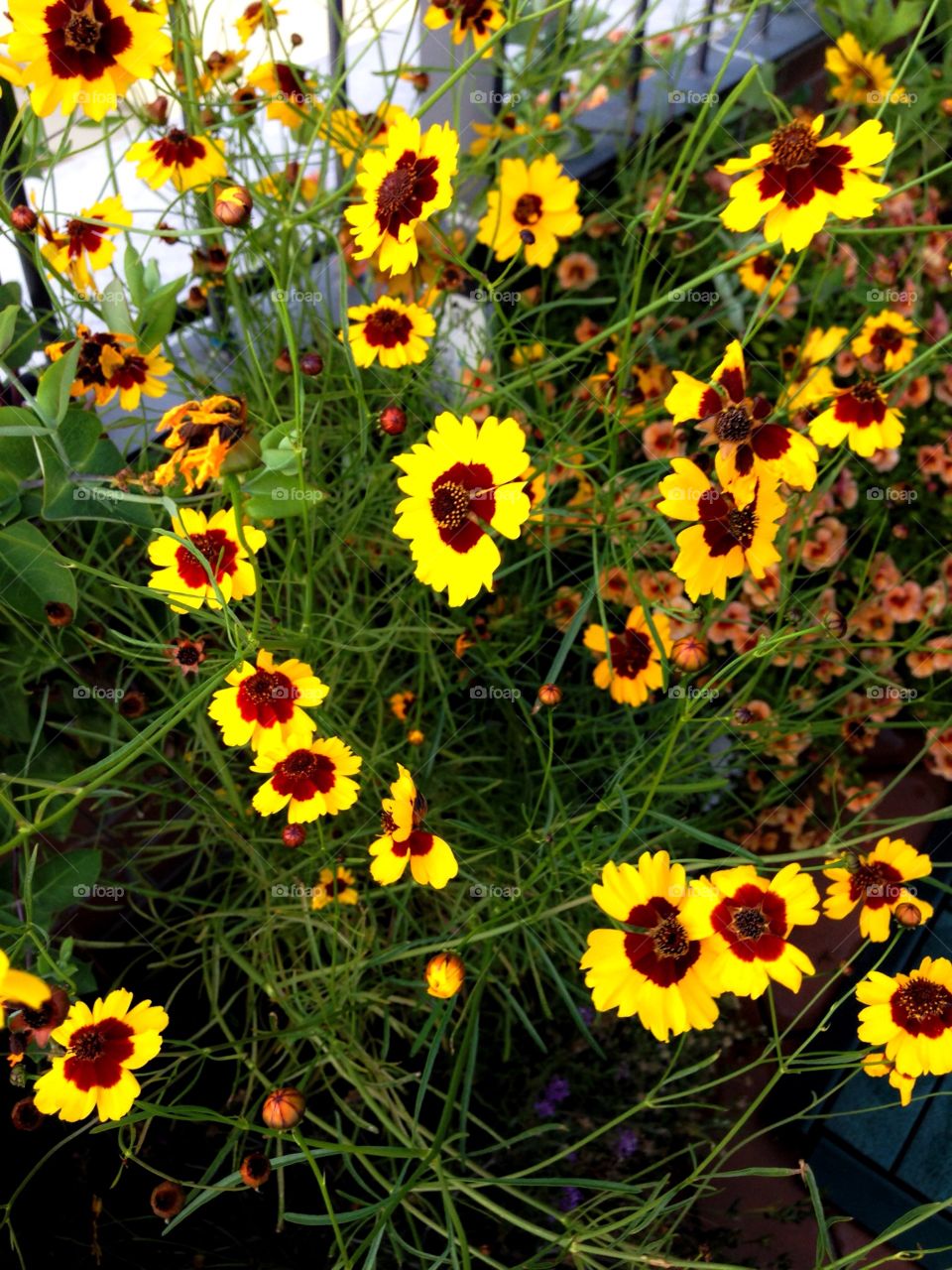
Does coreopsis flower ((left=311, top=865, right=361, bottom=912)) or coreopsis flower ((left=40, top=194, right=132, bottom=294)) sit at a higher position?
coreopsis flower ((left=40, top=194, right=132, bottom=294))

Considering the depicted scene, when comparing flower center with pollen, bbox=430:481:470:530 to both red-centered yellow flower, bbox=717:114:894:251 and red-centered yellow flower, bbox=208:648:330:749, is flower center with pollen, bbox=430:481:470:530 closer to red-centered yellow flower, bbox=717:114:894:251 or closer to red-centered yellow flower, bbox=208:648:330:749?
red-centered yellow flower, bbox=208:648:330:749

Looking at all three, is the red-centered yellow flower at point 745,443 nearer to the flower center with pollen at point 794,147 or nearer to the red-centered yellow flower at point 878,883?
the flower center with pollen at point 794,147

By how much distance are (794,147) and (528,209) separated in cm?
35

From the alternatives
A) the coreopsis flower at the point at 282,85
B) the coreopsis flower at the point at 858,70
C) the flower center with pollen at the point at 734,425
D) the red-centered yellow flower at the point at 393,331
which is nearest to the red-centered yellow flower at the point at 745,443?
the flower center with pollen at the point at 734,425

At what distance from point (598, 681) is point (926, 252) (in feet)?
3.13

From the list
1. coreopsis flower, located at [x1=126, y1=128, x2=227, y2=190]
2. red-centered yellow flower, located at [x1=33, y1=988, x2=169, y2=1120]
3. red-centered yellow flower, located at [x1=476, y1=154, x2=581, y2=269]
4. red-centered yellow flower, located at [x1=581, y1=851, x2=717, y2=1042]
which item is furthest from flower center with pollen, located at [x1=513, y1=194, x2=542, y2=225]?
red-centered yellow flower, located at [x1=33, y1=988, x2=169, y2=1120]

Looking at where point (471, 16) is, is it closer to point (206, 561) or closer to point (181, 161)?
point (181, 161)

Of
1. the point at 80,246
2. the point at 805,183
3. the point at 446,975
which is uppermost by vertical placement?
the point at 80,246

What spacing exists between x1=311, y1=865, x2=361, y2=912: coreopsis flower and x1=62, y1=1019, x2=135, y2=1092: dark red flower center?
6.5 inches

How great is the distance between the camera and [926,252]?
4.90 ft

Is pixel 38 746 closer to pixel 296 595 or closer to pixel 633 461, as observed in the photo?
pixel 296 595

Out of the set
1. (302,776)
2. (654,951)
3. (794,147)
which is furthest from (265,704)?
(794,147)

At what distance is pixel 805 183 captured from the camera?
680mm

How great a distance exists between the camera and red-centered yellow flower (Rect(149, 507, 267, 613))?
0.65m
